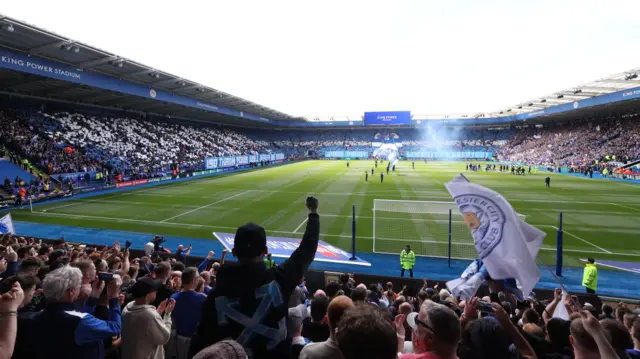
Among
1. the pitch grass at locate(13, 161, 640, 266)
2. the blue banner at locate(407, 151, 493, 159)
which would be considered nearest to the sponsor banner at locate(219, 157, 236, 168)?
the pitch grass at locate(13, 161, 640, 266)

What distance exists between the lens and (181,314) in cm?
393

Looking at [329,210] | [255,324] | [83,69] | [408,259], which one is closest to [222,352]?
[255,324]

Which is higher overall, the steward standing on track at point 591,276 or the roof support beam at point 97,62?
the roof support beam at point 97,62

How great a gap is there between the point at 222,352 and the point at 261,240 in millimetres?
1029

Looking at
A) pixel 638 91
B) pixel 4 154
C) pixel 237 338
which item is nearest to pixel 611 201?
pixel 638 91

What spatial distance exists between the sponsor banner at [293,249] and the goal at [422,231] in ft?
5.89

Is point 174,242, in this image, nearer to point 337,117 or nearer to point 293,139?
point 293,139

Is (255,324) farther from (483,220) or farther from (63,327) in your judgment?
(483,220)

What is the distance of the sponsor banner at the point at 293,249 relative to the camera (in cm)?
1350

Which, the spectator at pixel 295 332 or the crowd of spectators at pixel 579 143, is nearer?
the spectator at pixel 295 332

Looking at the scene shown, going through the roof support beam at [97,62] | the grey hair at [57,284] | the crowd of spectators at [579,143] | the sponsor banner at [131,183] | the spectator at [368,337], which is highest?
the roof support beam at [97,62]

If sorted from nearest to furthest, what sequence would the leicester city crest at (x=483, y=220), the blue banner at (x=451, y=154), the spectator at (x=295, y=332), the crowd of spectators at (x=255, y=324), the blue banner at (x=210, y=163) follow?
the crowd of spectators at (x=255, y=324)
the spectator at (x=295, y=332)
the leicester city crest at (x=483, y=220)
the blue banner at (x=210, y=163)
the blue banner at (x=451, y=154)

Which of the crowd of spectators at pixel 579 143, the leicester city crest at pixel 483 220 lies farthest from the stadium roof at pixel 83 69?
the crowd of spectators at pixel 579 143

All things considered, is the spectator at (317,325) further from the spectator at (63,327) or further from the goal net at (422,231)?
the goal net at (422,231)
